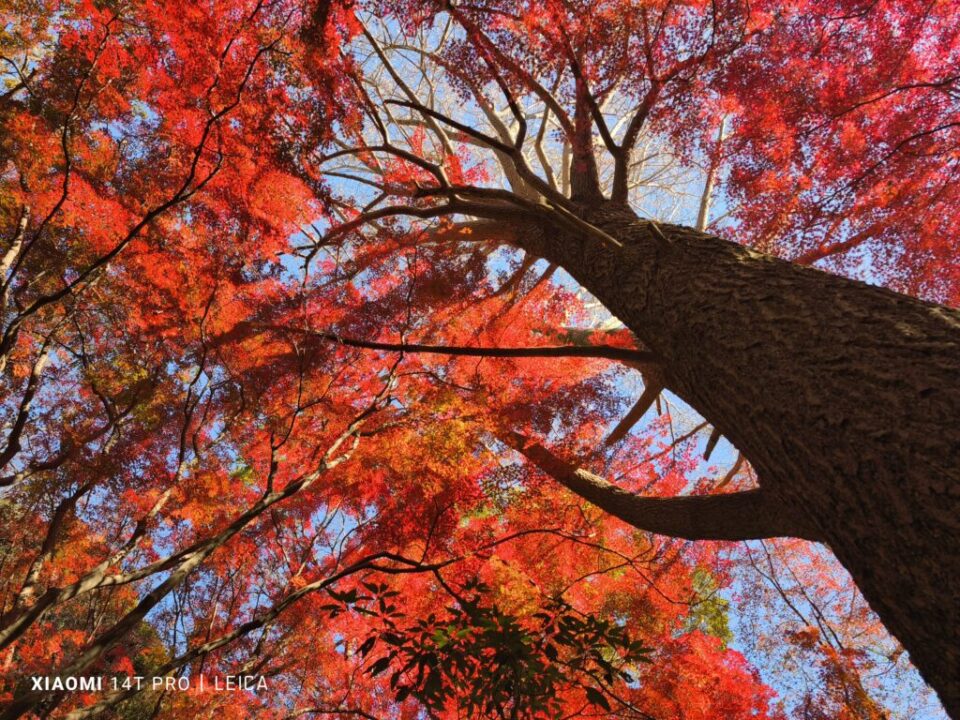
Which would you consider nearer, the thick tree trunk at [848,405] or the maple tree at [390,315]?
the thick tree trunk at [848,405]

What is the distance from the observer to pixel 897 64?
694cm

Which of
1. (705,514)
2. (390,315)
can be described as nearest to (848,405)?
(705,514)

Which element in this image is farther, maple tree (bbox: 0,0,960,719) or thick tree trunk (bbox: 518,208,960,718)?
maple tree (bbox: 0,0,960,719)

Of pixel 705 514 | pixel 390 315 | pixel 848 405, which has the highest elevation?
pixel 390 315

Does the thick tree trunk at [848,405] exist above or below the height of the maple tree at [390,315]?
below

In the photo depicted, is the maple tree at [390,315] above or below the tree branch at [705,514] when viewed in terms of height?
above

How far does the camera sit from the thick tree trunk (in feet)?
4.55

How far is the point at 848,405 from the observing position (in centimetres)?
168

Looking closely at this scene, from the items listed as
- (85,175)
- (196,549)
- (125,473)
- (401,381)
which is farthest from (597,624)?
(85,175)

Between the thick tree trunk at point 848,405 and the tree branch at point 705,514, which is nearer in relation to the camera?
the thick tree trunk at point 848,405

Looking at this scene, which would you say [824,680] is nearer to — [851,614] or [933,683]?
[851,614]

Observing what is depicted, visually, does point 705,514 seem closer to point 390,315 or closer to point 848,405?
point 848,405

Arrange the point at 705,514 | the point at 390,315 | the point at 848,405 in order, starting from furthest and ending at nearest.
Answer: the point at 390,315, the point at 705,514, the point at 848,405

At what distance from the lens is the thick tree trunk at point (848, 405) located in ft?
4.55
